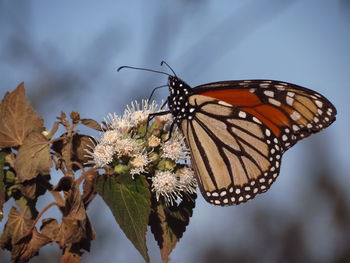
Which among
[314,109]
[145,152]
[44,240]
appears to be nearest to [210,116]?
[314,109]

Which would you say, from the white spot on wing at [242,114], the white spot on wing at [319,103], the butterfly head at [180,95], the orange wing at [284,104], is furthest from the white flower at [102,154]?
the white spot on wing at [319,103]

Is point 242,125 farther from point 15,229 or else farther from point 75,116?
point 15,229

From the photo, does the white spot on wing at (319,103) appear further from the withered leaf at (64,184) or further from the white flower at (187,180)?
the withered leaf at (64,184)

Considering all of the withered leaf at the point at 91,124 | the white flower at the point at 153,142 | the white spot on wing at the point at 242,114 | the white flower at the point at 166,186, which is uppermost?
the white spot on wing at the point at 242,114

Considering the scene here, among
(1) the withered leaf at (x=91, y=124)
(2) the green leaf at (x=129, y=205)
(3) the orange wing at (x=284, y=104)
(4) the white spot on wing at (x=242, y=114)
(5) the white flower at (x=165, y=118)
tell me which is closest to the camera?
(2) the green leaf at (x=129, y=205)

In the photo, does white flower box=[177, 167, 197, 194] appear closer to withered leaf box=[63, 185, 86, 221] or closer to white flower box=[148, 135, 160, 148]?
white flower box=[148, 135, 160, 148]

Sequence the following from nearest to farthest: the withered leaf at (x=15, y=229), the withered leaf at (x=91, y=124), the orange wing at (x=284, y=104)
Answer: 1. the withered leaf at (x=15, y=229)
2. the withered leaf at (x=91, y=124)
3. the orange wing at (x=284, y=104)

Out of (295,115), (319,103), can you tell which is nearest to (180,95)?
(295,115)
